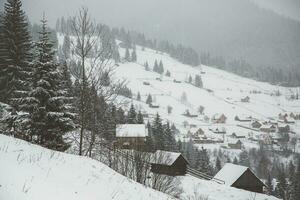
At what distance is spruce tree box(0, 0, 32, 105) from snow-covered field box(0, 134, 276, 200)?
16651mm

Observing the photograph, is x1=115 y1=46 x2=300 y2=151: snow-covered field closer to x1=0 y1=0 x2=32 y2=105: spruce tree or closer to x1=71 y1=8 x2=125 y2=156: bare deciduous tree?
x1=0 y1=0 x2=32 y2=105: spruce tree

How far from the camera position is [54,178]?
9.14 meters

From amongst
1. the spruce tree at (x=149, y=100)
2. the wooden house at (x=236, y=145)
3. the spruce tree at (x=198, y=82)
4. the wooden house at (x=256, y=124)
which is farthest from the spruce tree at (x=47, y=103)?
the spruce tree at (x=198, y=82)

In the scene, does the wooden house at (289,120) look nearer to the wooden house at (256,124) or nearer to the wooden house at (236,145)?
the wooden house at (256,124)

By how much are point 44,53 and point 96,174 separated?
13.2 meters

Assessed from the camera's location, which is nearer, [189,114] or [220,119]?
[220,119]

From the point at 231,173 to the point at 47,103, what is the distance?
103ft

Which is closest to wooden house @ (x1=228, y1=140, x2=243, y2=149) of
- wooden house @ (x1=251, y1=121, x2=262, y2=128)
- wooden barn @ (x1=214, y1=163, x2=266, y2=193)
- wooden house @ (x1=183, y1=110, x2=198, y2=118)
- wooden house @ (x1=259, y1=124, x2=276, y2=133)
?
wooden house @ (x1=259, y1=124, x2=276, y2=133)

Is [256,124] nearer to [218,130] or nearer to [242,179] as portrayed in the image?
[218,130]

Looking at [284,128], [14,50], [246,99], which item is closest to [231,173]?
[14,50]

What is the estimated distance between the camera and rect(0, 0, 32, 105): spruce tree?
2708 cm

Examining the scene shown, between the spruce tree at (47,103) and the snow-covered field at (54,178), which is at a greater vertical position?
the spruce tree at (47,103)

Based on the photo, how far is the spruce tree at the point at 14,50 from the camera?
2708 centimetres

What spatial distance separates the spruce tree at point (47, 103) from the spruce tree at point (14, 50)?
543 cm
